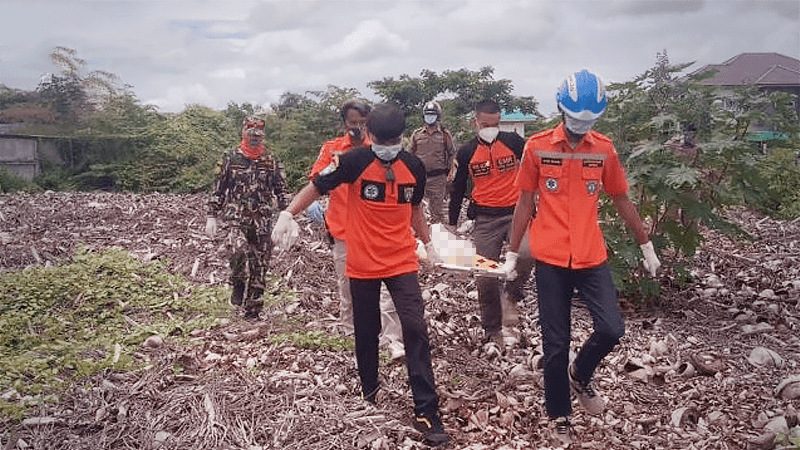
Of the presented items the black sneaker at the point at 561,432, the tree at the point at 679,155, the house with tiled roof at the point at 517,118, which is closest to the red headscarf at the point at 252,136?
the tree at the point at 679,155

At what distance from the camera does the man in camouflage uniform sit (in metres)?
7.20

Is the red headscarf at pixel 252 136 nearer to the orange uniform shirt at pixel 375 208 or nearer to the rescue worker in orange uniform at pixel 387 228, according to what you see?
the rescue worker in orange uniform at pixel 387 228

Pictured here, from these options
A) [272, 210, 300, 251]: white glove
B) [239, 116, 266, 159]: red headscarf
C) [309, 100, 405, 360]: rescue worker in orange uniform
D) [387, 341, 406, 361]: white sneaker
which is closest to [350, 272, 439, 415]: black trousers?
[272, 210, 300, 251]: white glove

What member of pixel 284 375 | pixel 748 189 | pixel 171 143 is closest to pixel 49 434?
pixel 284 375

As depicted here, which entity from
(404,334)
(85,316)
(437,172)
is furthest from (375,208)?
(437,172)

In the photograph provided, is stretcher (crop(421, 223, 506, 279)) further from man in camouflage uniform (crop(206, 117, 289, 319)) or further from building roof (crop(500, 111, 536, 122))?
building roof (crop(500, 111, 536, 122))

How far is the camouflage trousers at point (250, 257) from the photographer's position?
7312 millimetres

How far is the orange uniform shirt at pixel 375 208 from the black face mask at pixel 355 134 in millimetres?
1615

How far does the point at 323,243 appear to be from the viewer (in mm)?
10867

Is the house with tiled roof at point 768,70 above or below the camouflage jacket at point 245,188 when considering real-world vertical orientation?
above

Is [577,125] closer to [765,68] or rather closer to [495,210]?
[495,210]

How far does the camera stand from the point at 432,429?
180 inches

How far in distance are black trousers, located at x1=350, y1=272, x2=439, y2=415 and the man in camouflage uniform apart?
2.60 m

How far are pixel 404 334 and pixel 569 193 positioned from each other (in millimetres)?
1344
